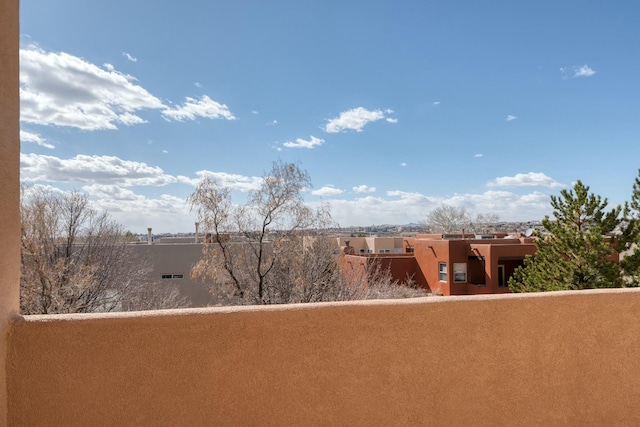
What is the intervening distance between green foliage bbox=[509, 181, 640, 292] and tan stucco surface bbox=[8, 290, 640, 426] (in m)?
12.1

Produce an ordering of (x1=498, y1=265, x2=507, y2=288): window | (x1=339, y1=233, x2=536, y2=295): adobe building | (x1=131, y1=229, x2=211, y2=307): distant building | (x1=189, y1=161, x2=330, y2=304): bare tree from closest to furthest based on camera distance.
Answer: (x1=189, y1=161, x2=330, y2=304): bare tree
(x1=131, y1=229, x2=211, y2=307): distant building
(x1=339, y1=233, x2=536, y2=295): adobe building
(x1=498, y1=265, x2=507, y2=288): window

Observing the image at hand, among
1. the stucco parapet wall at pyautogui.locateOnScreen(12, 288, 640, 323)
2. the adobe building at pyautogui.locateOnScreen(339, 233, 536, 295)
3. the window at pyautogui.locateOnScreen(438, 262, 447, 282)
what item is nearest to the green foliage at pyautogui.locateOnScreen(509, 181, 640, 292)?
the adobe building at pyautogui.locateOnScreen(339, 233, 536, 295)

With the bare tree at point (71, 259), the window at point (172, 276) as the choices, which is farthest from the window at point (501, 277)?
the bare tree at point (71, 259)

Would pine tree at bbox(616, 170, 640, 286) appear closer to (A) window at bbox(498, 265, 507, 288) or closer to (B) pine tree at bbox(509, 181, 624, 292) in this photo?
(B) pine tree at bbox(509, 181, 624, 292)

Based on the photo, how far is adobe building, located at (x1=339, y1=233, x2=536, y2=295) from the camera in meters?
20.8

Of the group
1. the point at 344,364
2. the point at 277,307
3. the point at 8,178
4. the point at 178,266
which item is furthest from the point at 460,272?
the point at 8,178

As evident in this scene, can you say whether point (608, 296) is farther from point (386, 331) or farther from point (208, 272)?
point (208, 272)

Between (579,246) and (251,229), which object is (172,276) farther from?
(579,246)

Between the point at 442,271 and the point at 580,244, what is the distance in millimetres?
10020

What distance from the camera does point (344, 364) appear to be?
2.13 meters

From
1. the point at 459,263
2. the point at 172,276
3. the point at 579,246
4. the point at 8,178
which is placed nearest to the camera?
the point at 8,178

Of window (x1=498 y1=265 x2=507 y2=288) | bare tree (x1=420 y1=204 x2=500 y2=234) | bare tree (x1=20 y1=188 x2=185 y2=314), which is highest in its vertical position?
bare tree (x1=420 y1=204 x2=500 y2=234)

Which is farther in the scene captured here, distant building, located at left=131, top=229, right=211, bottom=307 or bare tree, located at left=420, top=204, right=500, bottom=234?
bare tree, located at left=420, top=204, right=500, bottom=234

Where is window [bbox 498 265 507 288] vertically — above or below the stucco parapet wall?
below
